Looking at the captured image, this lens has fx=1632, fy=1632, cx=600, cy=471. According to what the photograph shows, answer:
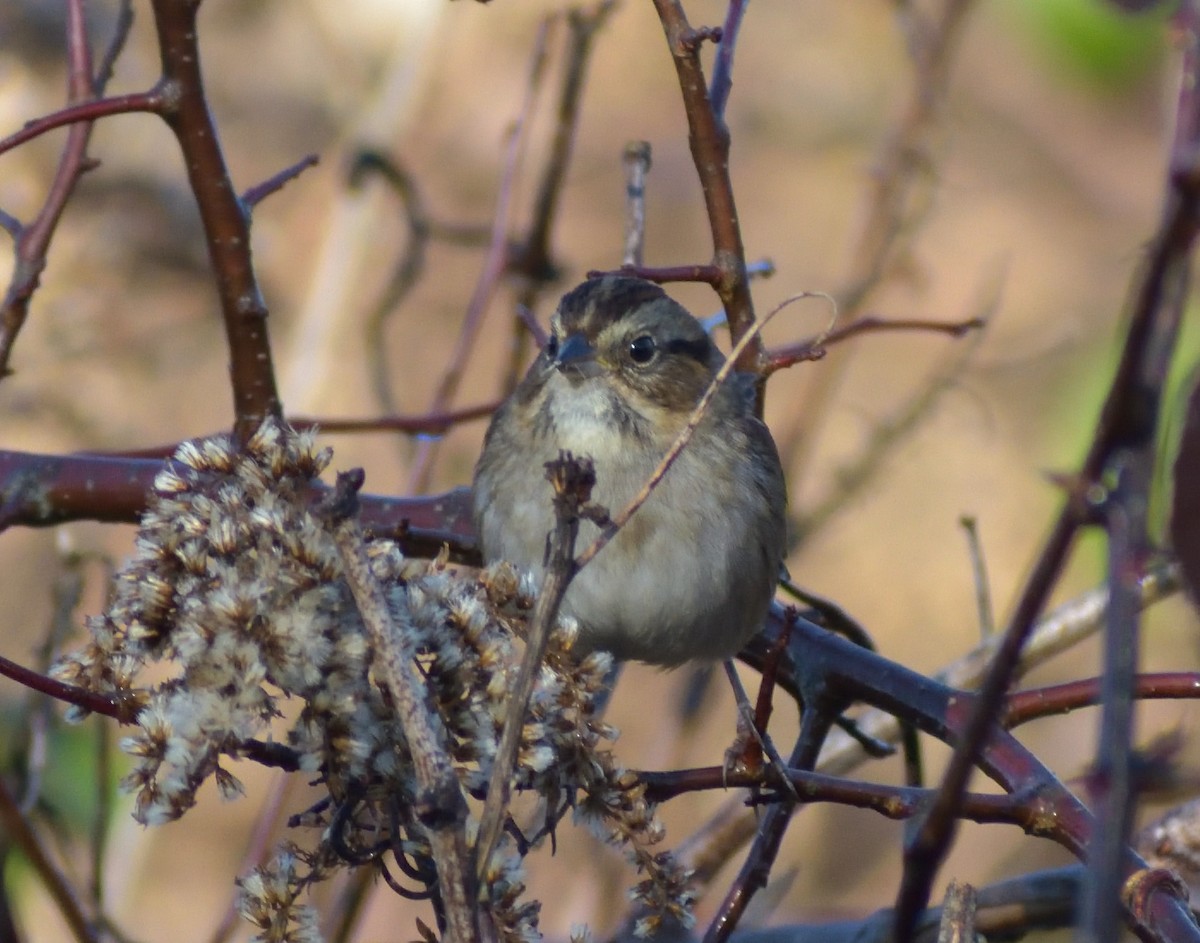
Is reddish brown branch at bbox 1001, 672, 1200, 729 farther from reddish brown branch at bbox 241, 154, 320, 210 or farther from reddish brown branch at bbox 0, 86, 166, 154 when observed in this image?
reddish brown branch at bbox 0, 86, 166, 154

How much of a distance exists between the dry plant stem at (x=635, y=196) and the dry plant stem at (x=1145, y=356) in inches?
87.9

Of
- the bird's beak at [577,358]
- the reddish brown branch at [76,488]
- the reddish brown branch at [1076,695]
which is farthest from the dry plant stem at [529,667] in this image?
the bird's beak at [577,358]

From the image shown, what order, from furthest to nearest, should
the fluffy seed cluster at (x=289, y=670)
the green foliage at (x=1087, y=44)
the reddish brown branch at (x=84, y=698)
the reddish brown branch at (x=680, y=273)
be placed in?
the green foliage at (x=1087, y=44)
the reddish brown branch at (x=680, y=273)
the reddish brown branch at (x=84, y=698)
the fluffy seed cluster at (x=289, y=670)

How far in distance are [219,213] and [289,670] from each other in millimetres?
1563

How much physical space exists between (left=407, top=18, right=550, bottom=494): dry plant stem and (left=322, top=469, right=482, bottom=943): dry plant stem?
230cm

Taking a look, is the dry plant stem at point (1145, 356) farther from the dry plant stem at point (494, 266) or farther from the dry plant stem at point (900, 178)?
the dry plant stem at point (900, 178)

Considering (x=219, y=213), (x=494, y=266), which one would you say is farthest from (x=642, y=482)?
(x=219, y=213)

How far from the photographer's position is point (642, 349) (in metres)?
3.62

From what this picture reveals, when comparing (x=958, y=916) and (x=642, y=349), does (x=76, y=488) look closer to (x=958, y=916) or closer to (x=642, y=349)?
(x=642, y=349)

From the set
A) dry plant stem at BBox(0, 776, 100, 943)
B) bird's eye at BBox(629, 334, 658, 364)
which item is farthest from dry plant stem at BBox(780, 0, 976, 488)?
dry plant stem at BBox(0, 776, 100, 943)

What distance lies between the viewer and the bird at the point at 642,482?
325cm

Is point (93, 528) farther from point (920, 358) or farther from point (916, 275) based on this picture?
point (920, 358)

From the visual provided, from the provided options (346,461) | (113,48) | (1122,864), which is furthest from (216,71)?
(1122,864)

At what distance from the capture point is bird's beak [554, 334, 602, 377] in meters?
3.42
